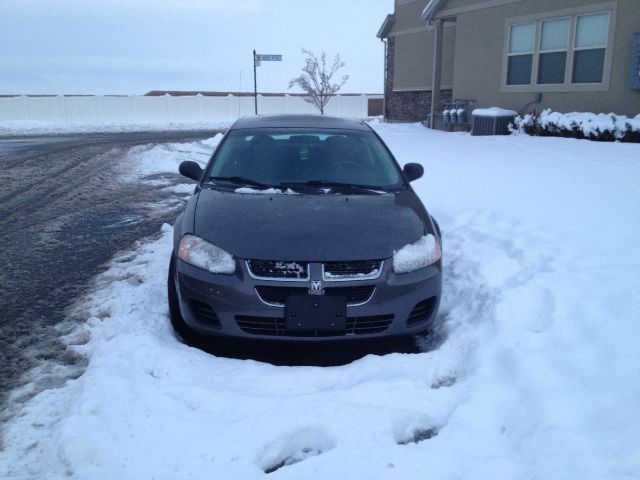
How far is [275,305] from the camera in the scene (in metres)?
3.16

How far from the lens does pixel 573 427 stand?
102 inches

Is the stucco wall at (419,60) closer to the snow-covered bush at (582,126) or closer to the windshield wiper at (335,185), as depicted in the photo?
the snow-covered bush at (582,126)

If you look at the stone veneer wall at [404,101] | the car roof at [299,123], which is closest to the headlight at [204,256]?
the car roof at [299,123]

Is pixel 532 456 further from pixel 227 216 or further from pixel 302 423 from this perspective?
pixel 227 216

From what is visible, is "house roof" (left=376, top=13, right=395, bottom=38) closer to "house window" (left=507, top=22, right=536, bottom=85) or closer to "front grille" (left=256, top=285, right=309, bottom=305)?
"house window" (left=507, top=22, right=536, bottom=85)

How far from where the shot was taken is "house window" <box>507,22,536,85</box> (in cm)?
1404

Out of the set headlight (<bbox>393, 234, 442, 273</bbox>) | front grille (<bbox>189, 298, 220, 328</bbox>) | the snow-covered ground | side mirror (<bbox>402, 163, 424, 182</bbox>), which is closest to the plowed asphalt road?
the snow-covered ground

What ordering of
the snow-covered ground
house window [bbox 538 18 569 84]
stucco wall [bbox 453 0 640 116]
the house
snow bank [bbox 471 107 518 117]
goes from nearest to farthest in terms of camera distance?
1. the snow-covered ground
2. stucco wall [bbox 453 0 640 116]
3. the house
4. house window [bbox 538 18 569 84]
5. snow bank [bbox 471 107 518 117]

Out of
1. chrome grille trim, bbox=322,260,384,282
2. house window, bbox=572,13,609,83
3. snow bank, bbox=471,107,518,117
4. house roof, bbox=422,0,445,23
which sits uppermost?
house roof, bbox=422,0,445,23

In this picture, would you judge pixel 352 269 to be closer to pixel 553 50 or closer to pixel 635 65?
pixel 635 65

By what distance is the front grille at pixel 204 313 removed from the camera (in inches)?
129

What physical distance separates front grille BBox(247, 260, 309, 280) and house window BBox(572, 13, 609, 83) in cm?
1181

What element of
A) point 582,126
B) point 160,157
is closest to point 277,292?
point 582,126

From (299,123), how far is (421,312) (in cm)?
241
